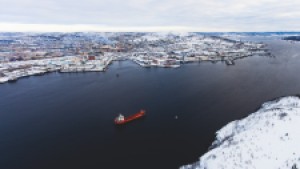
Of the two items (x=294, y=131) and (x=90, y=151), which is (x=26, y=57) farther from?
(x=294, y=131)

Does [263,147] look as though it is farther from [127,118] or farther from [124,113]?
[124,113]

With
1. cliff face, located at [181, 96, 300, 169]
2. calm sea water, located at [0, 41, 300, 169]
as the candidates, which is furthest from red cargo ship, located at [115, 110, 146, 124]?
cliff face, located at [181, 96, 300, 169]

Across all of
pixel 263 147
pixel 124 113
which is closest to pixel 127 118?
pixel 124 113

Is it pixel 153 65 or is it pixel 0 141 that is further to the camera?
pixel 153 65

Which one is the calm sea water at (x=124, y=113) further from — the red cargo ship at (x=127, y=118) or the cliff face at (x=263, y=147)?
the cliff face at (x=263, y=147)

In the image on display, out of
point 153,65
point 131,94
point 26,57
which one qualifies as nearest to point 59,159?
point 131,94

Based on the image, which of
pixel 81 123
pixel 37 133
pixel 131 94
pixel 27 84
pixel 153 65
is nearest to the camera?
pixel 37 133
